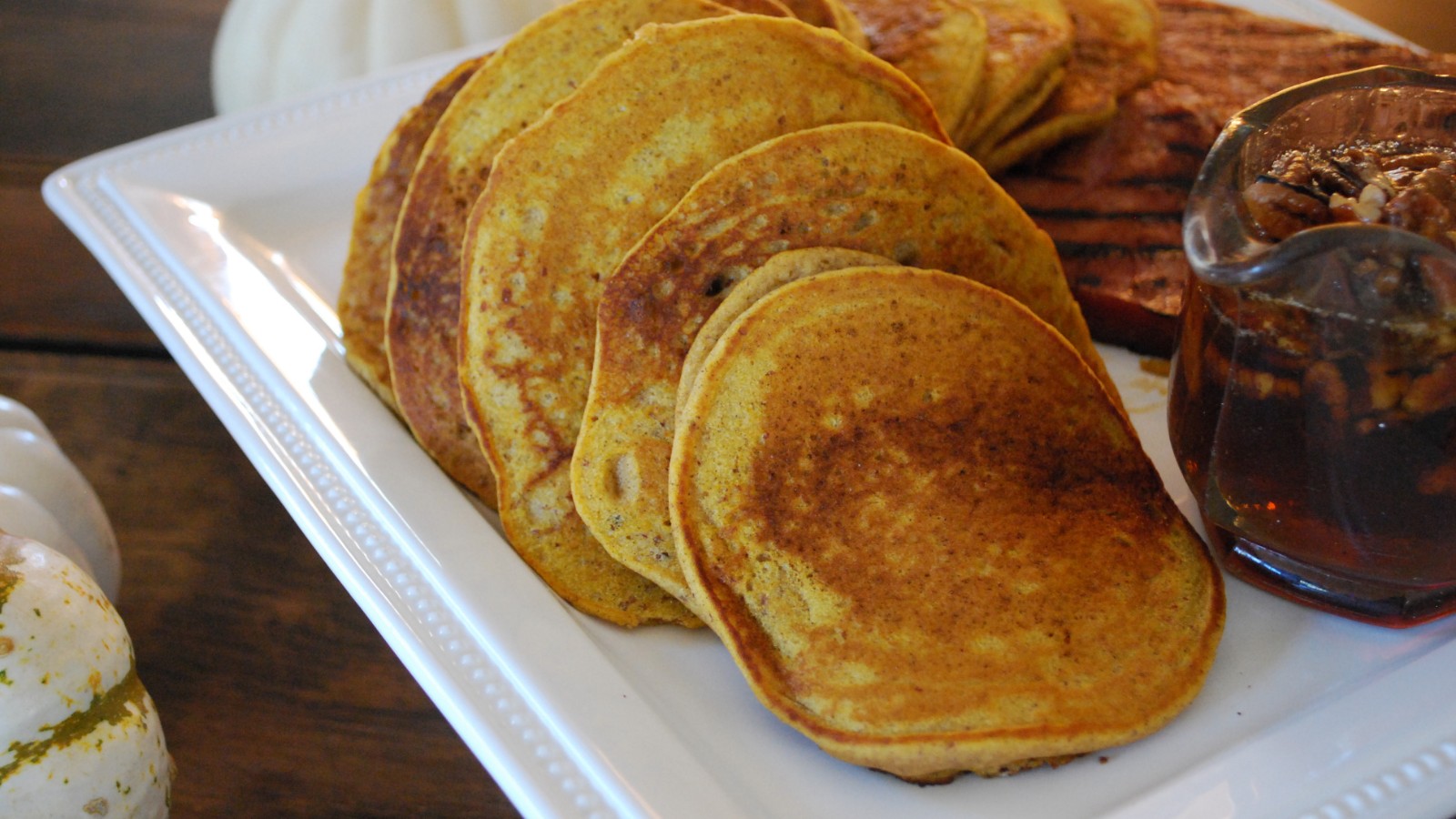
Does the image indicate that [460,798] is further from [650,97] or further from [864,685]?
[650,97]

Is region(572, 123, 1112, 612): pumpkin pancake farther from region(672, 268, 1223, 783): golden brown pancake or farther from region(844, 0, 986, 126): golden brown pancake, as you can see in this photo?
region(844, 0, 986, 126): golden brown pancake

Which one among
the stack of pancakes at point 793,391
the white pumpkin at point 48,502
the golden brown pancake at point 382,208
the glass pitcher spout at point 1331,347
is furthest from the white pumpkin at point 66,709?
the glass pitcher spout at point 1331,347

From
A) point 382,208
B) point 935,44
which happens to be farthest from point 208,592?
point 935,44

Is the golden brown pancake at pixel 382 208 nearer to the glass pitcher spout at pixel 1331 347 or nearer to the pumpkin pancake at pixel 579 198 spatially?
the pumpkin pancake at pixel 579 198

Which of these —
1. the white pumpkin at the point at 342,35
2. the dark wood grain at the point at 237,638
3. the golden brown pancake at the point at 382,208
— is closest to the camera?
the dark wood grain at the point at 237,638

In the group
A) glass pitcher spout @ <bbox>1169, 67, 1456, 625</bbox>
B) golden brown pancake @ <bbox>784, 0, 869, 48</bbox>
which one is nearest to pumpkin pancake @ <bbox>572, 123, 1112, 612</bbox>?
glass pitcher spout @ <bbox>1169, 67, 1456, 625</bbox>
